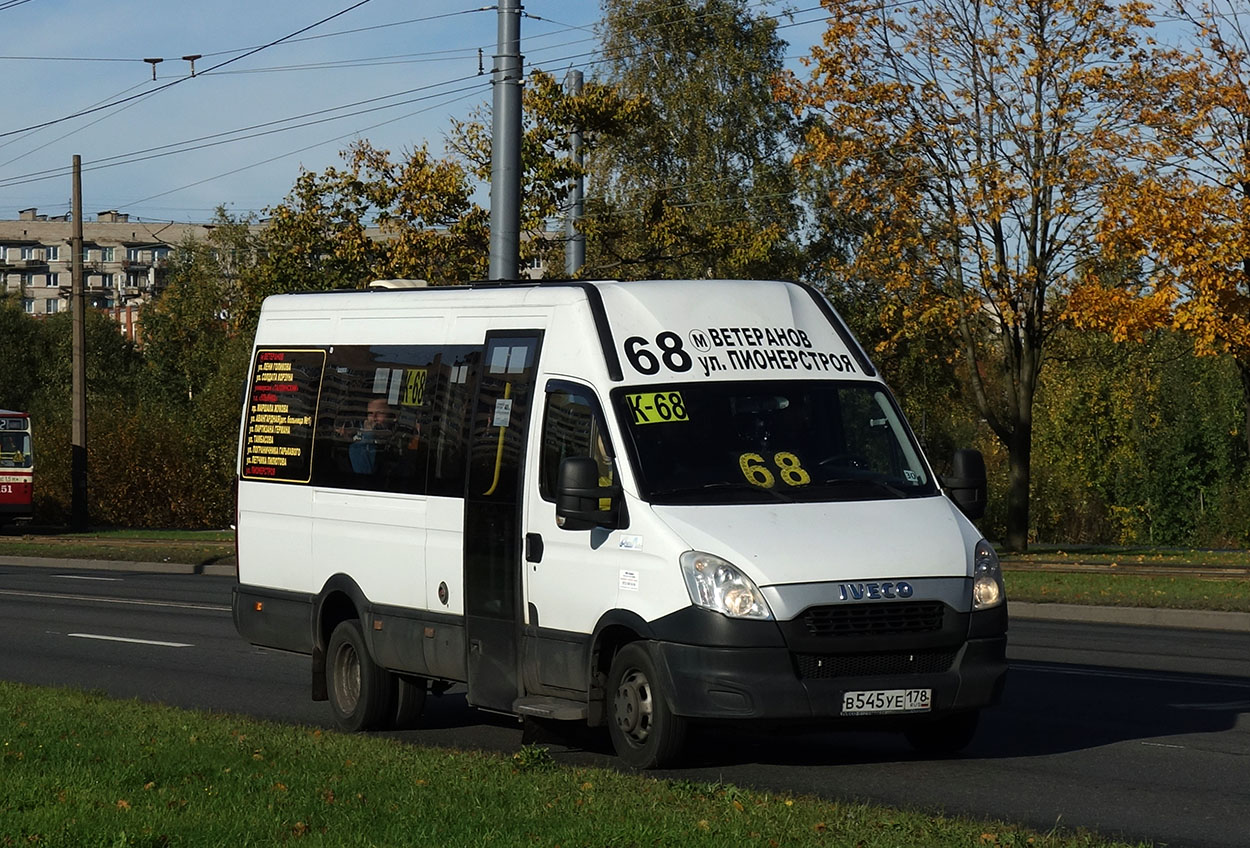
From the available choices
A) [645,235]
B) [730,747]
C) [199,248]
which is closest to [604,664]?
[730,747]

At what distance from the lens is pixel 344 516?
1171cm

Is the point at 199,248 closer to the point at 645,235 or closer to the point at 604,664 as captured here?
the point at 645,235

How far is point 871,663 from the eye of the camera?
29.1ft

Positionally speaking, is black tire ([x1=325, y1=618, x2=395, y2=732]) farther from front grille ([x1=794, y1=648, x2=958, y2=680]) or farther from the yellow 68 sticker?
front grille ([x1=794, y1=648, x2=958, y2=680])

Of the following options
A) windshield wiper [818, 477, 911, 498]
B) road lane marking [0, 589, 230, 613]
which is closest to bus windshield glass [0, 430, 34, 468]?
road lane marking [0, 589, 230, 613]

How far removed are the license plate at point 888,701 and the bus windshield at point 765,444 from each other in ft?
3.51

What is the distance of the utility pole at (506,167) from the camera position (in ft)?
62.9

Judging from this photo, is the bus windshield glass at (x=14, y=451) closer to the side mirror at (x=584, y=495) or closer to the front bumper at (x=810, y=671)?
the side mirror at (x=584, y=495)

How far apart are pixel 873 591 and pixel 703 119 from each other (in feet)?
146

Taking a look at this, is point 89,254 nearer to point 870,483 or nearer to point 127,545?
point 127,545

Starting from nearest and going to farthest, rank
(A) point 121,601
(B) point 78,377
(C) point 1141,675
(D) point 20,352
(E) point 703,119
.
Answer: (C) point 1141,675 → (A) point 121,601 → (B) point 78,377 → (E) point 703,119 → (D) point 20,352

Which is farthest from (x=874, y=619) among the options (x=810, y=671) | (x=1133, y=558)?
(x=1133, y=558)

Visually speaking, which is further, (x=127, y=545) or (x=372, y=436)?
(x=127, y=545)

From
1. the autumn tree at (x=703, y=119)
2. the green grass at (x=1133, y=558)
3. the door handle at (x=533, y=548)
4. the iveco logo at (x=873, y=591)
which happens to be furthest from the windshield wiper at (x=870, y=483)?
the autumn tree at (x=703, y=119)
